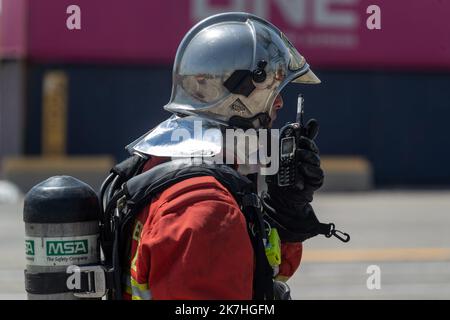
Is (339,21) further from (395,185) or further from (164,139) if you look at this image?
A: (164,139)

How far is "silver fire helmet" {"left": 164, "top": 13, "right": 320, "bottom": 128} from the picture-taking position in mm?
2219

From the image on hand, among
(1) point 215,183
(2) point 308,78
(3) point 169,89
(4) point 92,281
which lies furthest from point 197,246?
(3) point 169,89

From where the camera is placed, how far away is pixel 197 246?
6.11 feet

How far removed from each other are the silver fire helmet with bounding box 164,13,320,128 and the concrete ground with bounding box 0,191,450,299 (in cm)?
Answer: 490

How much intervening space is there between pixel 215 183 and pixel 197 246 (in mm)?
184

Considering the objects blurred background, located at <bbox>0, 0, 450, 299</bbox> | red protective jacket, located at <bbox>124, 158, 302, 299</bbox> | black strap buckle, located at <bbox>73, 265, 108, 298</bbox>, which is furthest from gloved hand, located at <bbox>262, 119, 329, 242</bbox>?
blurred background, located at <bbox>0, 0, 450, 299</bbox>

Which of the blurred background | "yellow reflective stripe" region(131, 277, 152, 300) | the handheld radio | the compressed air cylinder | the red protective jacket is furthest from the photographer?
the blurred background

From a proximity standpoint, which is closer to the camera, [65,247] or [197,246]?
[197,246]

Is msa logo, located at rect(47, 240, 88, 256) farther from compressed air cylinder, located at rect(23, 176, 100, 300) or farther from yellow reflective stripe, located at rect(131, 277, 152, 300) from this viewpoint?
yellow reflective stripe, located at rect(131, 277, 152, 300)

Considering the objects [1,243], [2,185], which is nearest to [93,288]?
[1,243]

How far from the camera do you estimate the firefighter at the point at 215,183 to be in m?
1.88

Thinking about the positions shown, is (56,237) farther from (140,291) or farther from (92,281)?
(140,291)
